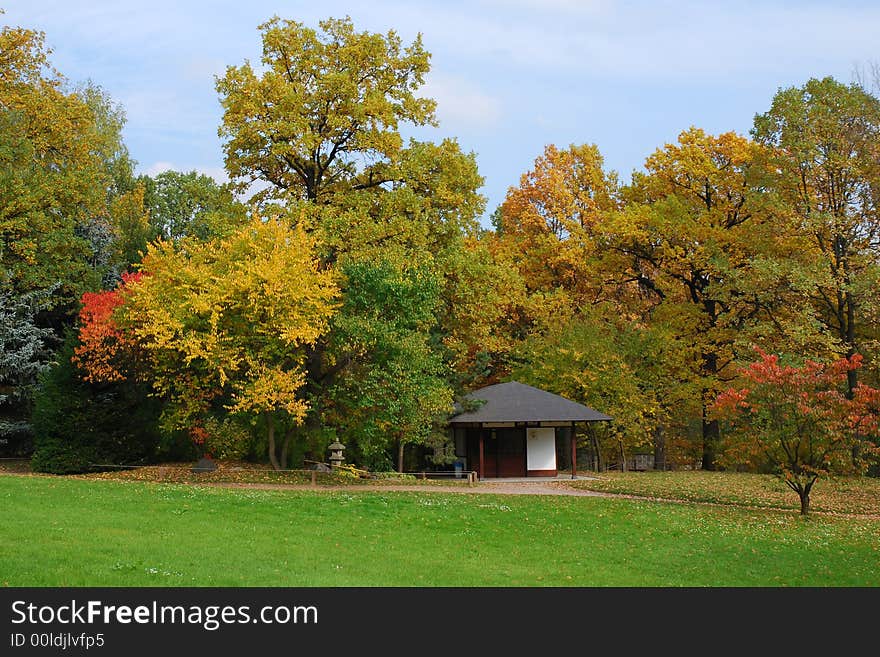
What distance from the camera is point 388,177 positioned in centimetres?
3519

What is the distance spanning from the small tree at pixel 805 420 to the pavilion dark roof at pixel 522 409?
1134 cm

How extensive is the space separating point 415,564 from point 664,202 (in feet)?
103

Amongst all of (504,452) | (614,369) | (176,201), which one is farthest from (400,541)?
(176,201)

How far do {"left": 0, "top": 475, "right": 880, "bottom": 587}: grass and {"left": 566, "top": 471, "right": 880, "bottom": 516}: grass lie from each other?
2135 mm

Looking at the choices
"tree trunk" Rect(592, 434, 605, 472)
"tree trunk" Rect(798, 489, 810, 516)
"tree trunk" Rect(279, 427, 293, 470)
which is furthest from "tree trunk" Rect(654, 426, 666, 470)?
"tree trunk" Rect(798, 489, 810, 516)

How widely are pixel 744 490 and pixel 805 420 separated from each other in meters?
8.03

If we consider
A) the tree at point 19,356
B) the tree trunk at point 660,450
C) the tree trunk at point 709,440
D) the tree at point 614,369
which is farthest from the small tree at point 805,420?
the tree at point 19,356

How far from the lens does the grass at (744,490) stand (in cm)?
2572

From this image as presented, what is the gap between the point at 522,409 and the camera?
35250 mm

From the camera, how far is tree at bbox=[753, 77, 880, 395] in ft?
108

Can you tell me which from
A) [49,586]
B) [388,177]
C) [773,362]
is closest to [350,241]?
[388,177]

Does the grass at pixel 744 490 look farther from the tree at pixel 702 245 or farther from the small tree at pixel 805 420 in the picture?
the tree at pixel 702 245

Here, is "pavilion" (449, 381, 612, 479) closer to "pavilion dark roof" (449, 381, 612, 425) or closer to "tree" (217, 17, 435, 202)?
"pavilion dark roof" (449, 381, 612, 425)
